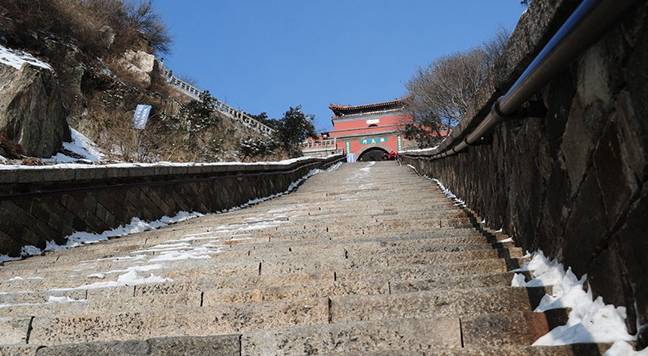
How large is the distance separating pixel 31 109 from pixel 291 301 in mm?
10805

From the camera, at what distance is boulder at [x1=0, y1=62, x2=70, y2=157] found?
10.6 m

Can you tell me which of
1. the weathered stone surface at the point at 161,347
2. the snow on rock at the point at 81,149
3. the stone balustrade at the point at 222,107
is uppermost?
the stone balustrade at the point at 222,107

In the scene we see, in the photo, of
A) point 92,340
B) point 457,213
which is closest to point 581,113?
point 92,340

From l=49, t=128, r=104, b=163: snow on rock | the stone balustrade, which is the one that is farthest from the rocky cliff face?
the stone balustrade

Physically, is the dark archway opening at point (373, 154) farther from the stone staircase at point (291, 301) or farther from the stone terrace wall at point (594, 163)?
the stone terrace wall at point (594, 163)

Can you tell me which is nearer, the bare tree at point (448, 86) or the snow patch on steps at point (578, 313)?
the snow patch on steps at point (578, 313)

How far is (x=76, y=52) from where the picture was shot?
766 inches

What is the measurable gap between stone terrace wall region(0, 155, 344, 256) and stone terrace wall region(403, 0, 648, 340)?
4.50 m

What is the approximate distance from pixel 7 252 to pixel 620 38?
513cm

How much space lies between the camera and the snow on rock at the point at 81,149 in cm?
1172

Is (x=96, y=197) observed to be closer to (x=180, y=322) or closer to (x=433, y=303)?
(x=180, y=322)

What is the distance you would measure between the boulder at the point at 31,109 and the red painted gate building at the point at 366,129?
3734 cm

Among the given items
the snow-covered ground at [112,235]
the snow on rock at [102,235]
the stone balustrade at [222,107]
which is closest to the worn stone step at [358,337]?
the snow-covered ground at [112,235]

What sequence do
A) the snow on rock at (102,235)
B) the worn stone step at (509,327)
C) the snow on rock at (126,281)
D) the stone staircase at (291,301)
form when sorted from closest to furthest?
the worn stone step at (509,327) → the stone staircase at (291,301) → the snow on rock at (126,281) → the snow on rock at (102,235)
